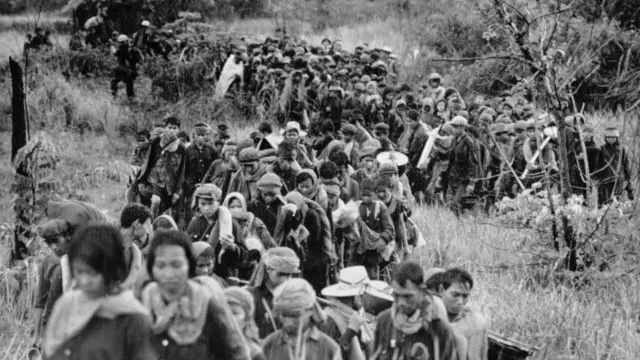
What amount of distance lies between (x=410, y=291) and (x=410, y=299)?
0.04 meters

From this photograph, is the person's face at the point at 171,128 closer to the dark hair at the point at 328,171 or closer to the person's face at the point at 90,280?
the dark hair at the point at 328,171

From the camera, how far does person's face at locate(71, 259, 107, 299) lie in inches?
169

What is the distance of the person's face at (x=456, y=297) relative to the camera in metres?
5.54

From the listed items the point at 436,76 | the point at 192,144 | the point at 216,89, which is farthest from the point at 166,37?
the point at 192,144

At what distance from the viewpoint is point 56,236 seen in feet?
20.3

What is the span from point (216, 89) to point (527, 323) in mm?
13060

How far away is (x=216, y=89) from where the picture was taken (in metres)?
20.4

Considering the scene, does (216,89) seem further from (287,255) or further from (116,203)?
(287,255)

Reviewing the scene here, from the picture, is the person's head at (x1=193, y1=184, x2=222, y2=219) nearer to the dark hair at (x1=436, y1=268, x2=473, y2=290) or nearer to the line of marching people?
the line of marching people

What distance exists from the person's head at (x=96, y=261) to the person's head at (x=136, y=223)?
227 cm

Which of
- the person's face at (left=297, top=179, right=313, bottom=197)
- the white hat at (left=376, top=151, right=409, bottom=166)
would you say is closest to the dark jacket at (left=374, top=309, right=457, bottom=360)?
the person's face at (left=297, top=179, right=313, bottom=197)

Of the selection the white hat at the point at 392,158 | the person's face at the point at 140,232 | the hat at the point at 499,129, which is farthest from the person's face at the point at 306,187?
the hat at the point at 499,129

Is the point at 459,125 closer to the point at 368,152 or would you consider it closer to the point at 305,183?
the point at 368,152

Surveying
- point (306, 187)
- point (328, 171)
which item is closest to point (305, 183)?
point (306, 187)
